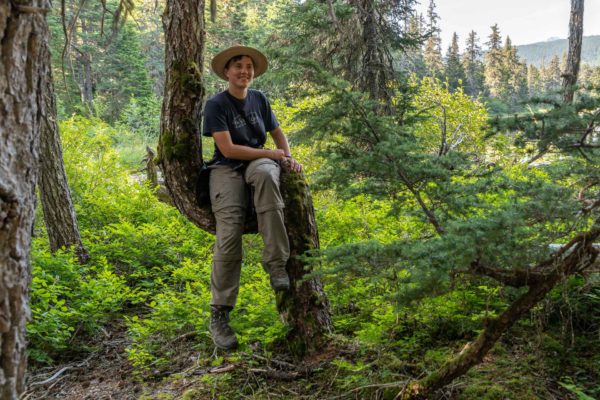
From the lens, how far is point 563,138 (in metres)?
2.39

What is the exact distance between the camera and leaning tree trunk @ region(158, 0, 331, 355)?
3.69 m

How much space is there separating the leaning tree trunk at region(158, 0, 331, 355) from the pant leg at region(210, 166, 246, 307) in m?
0.35

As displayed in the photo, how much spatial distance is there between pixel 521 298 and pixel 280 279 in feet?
5.45

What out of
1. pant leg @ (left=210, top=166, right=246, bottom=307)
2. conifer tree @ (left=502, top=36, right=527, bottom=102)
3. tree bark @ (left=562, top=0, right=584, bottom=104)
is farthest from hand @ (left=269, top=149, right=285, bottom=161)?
conifer tree @ (left=502, top=36, right=527, bottom=102)

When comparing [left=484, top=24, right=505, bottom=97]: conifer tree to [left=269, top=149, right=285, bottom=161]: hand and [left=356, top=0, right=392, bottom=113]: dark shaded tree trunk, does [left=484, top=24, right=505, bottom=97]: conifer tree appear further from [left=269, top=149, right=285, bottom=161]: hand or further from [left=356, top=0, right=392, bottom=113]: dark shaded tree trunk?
[left=269, top=149, right=285, bottom=161]: hand

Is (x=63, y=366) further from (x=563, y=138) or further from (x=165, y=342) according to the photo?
(x=563, y=138)

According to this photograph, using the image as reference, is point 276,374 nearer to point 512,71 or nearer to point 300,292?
point 300,292

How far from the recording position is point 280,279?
3521mm

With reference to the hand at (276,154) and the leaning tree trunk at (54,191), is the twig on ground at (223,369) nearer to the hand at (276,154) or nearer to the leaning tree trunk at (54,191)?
the hand at (276,154)

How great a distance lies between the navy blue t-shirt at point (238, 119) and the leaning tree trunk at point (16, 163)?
5.75 feet

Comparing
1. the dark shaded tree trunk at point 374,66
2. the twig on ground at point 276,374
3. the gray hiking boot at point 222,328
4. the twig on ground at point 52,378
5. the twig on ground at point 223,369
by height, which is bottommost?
the twig on ground at point 52,378

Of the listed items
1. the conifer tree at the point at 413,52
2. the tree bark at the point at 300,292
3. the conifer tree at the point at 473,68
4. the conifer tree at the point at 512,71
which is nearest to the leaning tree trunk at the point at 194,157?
the tree bark at the point at 300,292

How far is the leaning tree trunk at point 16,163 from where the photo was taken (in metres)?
1.58

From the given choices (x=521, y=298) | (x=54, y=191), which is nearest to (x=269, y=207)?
(x=521, y=298)
